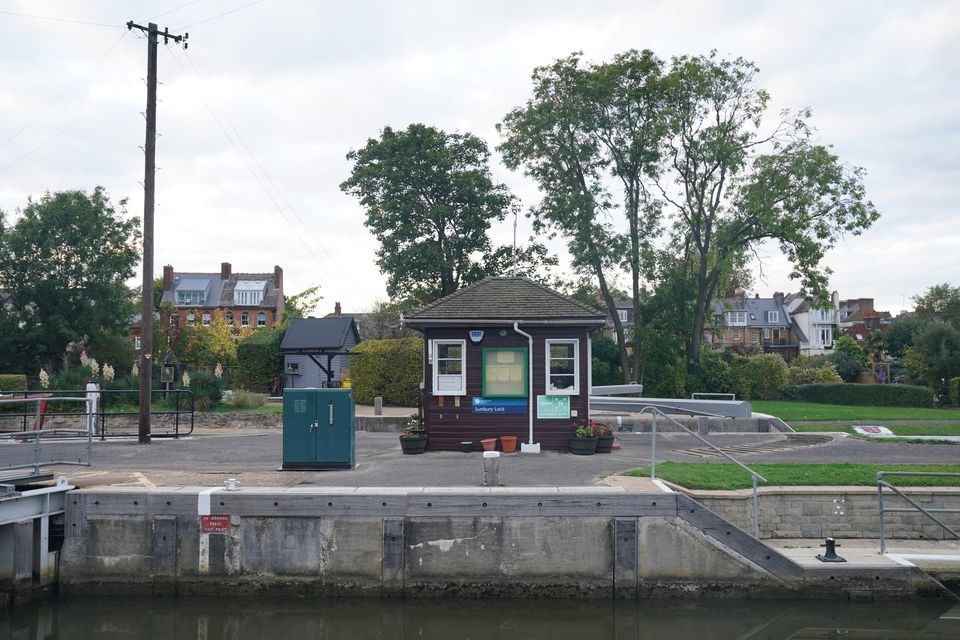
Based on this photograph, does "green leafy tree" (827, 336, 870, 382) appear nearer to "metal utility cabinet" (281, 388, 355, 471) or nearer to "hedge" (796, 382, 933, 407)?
"hedge" (796, 382, 933, 407)

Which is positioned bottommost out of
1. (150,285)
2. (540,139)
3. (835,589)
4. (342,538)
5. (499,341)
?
(835,589)

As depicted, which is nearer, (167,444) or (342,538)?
(342,538)

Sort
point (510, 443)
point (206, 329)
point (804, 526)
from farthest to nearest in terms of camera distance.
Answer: point (206, 329), point (510, 443), point (804, 526)

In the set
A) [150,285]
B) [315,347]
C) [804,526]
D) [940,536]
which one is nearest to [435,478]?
[804,526]

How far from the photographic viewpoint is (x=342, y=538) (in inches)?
428

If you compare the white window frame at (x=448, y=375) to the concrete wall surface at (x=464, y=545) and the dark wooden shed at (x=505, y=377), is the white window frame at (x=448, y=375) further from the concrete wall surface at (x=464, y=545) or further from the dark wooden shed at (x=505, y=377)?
the concrete wall surface at (x=464, y=545)

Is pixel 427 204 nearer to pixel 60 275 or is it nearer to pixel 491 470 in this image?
pixel 60 275

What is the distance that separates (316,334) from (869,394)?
27.4 m

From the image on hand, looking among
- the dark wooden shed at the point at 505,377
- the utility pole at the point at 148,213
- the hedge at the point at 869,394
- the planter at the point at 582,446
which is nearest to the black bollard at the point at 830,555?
the planter at the point at 582,446

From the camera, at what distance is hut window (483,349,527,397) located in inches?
639

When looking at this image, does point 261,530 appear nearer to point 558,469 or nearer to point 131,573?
point 131,573

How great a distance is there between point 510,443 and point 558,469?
2.51m

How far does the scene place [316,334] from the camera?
33750 millimetres

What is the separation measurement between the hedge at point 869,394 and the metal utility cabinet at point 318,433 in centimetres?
3037
